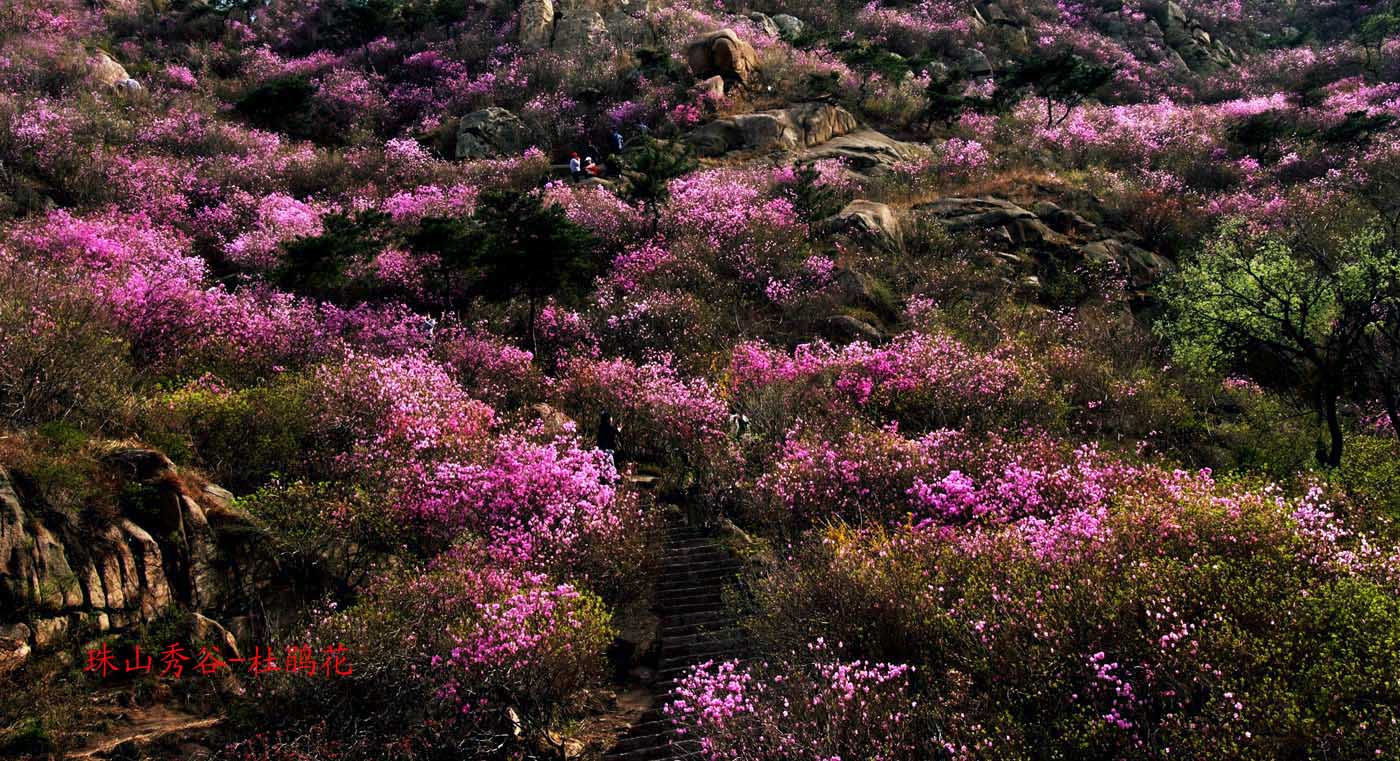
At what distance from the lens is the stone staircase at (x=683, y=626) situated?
8039mm

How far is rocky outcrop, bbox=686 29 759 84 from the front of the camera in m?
30.8

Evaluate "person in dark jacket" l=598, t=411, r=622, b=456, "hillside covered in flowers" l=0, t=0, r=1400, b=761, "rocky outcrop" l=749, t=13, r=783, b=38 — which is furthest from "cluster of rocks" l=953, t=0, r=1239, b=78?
"person in dark jacket" l=598, t=411, r=622, b=456

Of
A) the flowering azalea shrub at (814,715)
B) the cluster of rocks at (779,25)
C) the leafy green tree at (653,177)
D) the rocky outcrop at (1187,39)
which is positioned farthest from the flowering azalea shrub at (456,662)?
the rocky outcrop at (1187,39)

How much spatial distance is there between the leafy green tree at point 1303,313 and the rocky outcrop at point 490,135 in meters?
23.4

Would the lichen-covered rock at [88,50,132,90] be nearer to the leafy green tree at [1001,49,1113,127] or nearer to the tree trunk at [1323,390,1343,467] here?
the leafy green tree at [1001,49,1113,127]

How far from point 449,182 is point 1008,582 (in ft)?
75.8

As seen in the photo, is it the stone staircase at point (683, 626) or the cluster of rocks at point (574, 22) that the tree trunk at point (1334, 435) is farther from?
the cluster of rocks at point (574, 22)

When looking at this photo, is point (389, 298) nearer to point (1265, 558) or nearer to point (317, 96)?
point (1265, 558)

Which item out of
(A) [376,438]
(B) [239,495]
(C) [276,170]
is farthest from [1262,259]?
(C) [276,170]

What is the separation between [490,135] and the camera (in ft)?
93.3

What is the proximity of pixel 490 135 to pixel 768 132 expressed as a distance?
11.1 meters

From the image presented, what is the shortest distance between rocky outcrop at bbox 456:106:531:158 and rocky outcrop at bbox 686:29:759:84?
813cm

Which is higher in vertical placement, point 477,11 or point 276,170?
point 477,11

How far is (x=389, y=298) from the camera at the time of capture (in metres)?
17.6
